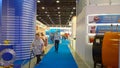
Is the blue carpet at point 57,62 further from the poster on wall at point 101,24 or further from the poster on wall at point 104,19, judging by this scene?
the poster on wall at point 104,19

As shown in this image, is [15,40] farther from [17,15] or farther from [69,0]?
[69,0]

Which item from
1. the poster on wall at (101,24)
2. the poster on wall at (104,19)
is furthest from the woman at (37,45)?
the poster on wall at (104,19)

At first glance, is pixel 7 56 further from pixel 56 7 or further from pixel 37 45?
pixel 56 7


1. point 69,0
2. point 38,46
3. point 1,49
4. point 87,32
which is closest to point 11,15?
point 38,46

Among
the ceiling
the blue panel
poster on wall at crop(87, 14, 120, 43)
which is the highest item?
the ceiling

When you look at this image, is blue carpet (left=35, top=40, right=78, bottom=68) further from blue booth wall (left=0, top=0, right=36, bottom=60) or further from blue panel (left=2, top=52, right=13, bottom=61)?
blue panel (left=2, top=52, right=13, bottom=61)

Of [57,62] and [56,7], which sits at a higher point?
[56,7]

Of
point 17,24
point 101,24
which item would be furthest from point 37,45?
point 101,24

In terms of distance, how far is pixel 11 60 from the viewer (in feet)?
22.1

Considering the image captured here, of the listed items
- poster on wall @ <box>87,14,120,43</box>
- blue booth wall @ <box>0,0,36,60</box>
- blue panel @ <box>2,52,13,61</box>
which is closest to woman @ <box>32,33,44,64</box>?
blue booth wall @ <box>0,0,36,60</box>

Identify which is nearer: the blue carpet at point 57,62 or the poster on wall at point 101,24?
the poster on wall at point 101,24

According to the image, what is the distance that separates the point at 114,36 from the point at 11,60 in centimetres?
309

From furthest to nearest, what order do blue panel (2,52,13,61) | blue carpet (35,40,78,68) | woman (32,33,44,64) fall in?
woman (32,33,44,64), blue carpet (35,40,78,68), blue panel (2,52,13,61)

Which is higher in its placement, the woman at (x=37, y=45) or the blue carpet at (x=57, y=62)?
the woman at (x=37, y=45)
